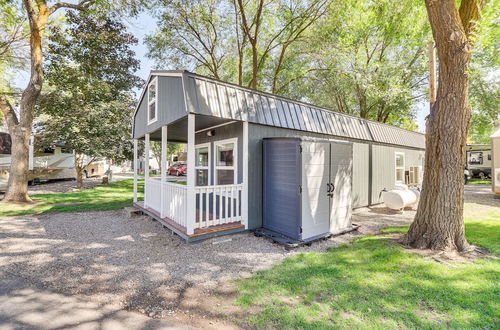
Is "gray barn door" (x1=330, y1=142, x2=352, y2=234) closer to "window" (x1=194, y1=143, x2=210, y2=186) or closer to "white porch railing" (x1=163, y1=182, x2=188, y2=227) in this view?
"white porch railing" (x1=163, y1=182, x2=188, y2=227)

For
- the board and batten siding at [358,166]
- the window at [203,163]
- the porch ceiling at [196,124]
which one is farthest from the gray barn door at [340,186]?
the window at [203,163]

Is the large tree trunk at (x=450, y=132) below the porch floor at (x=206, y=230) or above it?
above

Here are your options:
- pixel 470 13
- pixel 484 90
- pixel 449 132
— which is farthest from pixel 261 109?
pixel 484 90

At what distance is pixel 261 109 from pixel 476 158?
75.6 feet

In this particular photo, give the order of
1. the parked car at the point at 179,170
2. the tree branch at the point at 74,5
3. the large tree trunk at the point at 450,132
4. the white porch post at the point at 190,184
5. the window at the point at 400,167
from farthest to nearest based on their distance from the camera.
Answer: the parked car at the point at 179,170, the window at the point at 400,167, the tree branch at the point at 74,5, the white porch post at the point at 190,184, the large tree trunk at the point at 450,132

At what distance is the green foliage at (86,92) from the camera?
11.6m

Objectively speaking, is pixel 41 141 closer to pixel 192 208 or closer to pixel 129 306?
pixel 192 208

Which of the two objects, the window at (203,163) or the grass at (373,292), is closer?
the grass at (373,292)

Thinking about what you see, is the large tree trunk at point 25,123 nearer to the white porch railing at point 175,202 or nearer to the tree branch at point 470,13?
the white porch railing at point 175,202

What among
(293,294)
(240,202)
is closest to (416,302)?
(293,294)

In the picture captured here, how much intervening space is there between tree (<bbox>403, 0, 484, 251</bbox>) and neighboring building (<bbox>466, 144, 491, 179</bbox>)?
20.2m

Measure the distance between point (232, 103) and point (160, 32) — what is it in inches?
419

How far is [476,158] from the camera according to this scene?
1902 cm

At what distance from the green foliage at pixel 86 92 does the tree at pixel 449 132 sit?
13.4 metres
